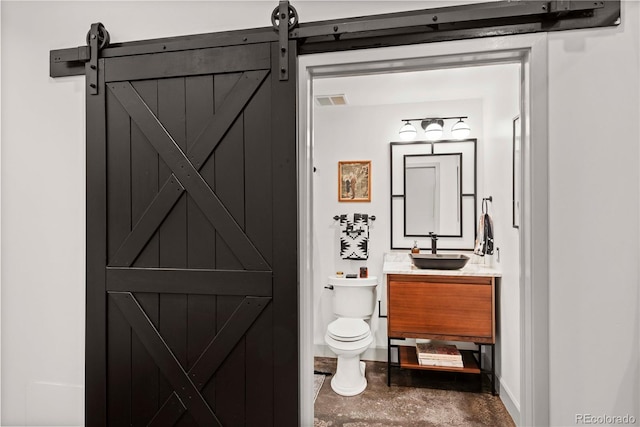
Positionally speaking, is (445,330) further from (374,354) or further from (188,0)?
(188,0)

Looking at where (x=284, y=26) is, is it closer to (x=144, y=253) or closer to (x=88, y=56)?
(x=88, y=56)

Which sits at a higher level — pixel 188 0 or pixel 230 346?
pixel 188 0

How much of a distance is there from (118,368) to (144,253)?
54 cm

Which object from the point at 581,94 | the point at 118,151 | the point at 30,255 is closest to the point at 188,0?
the point at 118,151

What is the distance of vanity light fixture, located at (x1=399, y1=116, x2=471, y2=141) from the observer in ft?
11.1

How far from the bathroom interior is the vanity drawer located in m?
0.13

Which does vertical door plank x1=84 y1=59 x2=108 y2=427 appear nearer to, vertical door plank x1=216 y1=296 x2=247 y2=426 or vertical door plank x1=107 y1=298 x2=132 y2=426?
vertical door plank x1=107 y1=298 x2=132 y2=426

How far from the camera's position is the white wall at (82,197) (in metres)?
1.37

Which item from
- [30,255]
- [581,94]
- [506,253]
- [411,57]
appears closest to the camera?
[581,94]

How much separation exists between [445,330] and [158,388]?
210 centimetres

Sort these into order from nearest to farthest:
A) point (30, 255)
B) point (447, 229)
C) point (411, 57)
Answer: point (411, 57)
point (30, 255)
point (447, 229)

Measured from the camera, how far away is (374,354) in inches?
144

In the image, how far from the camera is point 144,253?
5.50ft

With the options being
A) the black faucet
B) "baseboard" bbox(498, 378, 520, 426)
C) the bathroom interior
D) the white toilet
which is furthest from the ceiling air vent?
"baseboard" bbox(498, 378, 520, 426)
